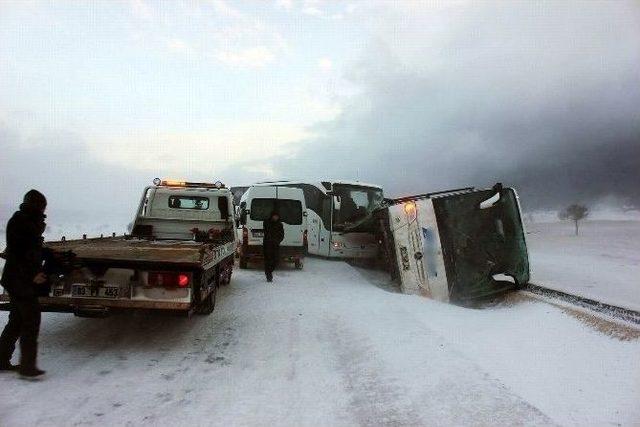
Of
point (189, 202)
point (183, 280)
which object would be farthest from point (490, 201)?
point (189, 202)

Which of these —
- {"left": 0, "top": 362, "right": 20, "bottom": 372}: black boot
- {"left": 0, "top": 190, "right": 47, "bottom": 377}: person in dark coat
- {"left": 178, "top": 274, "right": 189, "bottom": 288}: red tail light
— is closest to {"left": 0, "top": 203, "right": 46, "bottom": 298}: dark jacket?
{"left": 0, "top": 190, "right": 47, "bottom": 377}: person in dark coat

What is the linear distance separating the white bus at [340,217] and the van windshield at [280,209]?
2.00 m

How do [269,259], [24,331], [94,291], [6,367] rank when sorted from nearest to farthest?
[24,331]
[6,367]
[94,291]
[269,259]

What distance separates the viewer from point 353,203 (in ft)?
56.3

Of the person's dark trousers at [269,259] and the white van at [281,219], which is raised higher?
the white van at [281,219]

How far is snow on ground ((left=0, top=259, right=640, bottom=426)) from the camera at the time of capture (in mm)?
3857

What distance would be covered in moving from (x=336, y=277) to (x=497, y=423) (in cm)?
895

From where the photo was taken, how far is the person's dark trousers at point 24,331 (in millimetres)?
4430

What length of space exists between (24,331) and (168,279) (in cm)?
148

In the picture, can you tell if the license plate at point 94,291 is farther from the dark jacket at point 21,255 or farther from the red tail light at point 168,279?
the dark jacket at point 21,255

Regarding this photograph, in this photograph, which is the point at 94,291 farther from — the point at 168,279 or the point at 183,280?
the point at 183,280

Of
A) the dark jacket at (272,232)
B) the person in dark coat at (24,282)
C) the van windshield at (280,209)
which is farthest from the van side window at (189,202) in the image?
the person in dark coat at (24,282)

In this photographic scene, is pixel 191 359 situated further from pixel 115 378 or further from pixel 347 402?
pixel 347 402

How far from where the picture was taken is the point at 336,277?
12648 mm
